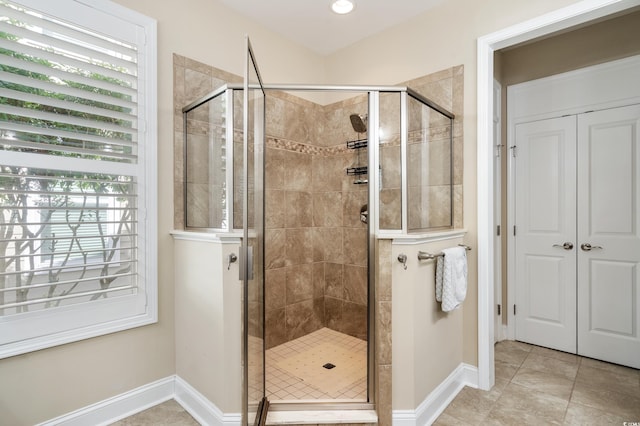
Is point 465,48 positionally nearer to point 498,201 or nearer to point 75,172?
point 498,201

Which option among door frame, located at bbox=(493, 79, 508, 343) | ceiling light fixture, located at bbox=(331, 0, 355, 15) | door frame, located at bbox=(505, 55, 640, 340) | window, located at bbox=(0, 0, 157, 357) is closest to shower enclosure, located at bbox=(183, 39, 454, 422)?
window, located at bbox=(0, 0, 157, 357)

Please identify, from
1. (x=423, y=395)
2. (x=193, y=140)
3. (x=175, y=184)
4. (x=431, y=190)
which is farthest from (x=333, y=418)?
(x=193, y=140)

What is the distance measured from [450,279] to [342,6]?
2099 mm

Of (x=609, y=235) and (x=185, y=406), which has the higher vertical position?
(x=609, y=235)

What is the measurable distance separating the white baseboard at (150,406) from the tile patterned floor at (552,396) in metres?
1.30

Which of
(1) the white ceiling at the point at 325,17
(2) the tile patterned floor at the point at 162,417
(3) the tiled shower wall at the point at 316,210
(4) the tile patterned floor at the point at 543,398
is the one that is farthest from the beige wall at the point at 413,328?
(1) the white ceiling at the point at 325,17

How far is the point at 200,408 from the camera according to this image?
69.8 inches

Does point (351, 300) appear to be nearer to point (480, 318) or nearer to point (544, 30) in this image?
point (480, 318)

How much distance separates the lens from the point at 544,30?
1.88 m

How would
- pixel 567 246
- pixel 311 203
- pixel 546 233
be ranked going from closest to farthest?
pixel 567 246 → pixel 546 233 → pixel 311 203

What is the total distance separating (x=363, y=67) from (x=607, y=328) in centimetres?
295

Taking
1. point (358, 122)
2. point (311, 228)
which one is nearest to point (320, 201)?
point (311, 228)

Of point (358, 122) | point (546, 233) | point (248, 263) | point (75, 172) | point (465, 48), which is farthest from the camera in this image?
point (546, 233)

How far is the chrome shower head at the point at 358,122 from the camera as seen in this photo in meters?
Result: 2.29
